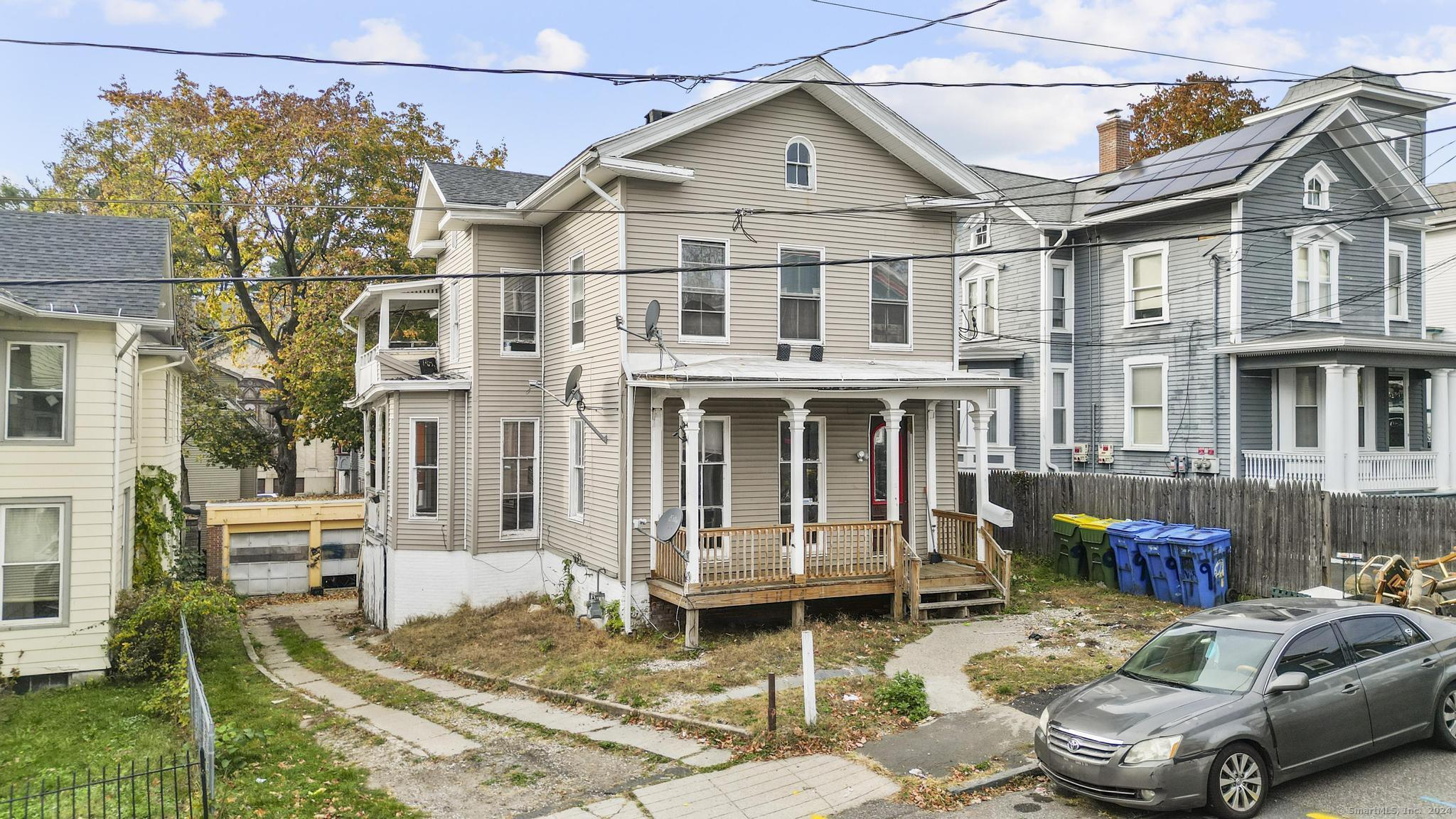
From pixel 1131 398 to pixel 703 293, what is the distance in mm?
11614

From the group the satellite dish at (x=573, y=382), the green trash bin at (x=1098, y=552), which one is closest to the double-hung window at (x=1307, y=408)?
the green trash bin at (x=1098, y=552)

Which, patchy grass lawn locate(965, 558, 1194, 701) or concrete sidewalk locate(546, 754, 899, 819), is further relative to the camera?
patchy grass lawn locate(965, 558, 1194, 701)

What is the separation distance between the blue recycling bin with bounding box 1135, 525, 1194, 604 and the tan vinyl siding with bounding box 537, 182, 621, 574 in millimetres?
8692

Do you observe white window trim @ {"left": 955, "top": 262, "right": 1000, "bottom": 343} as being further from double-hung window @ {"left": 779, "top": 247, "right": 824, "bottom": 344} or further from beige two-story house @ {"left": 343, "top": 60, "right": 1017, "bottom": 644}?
double-hung window @ {"left": 779, "top": 247, "right": 824, "bottom": 344}

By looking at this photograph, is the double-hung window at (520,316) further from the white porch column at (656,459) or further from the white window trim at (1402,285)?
the white window trim at (1402,285)

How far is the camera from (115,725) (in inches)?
426

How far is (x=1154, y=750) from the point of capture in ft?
22.9

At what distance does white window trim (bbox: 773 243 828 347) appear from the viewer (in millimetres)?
15391

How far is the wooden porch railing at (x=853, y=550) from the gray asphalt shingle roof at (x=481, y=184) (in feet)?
28.0

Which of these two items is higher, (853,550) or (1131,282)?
(1131,282)

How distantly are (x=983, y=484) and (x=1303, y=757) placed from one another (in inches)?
326

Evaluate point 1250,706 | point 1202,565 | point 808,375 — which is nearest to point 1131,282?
point 1202,565

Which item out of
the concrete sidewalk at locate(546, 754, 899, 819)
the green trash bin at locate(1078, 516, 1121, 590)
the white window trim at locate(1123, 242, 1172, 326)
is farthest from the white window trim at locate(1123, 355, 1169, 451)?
the concrete sidewalk at locate(546, 754, 899, 819)

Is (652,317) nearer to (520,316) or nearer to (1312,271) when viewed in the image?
(520,316)
